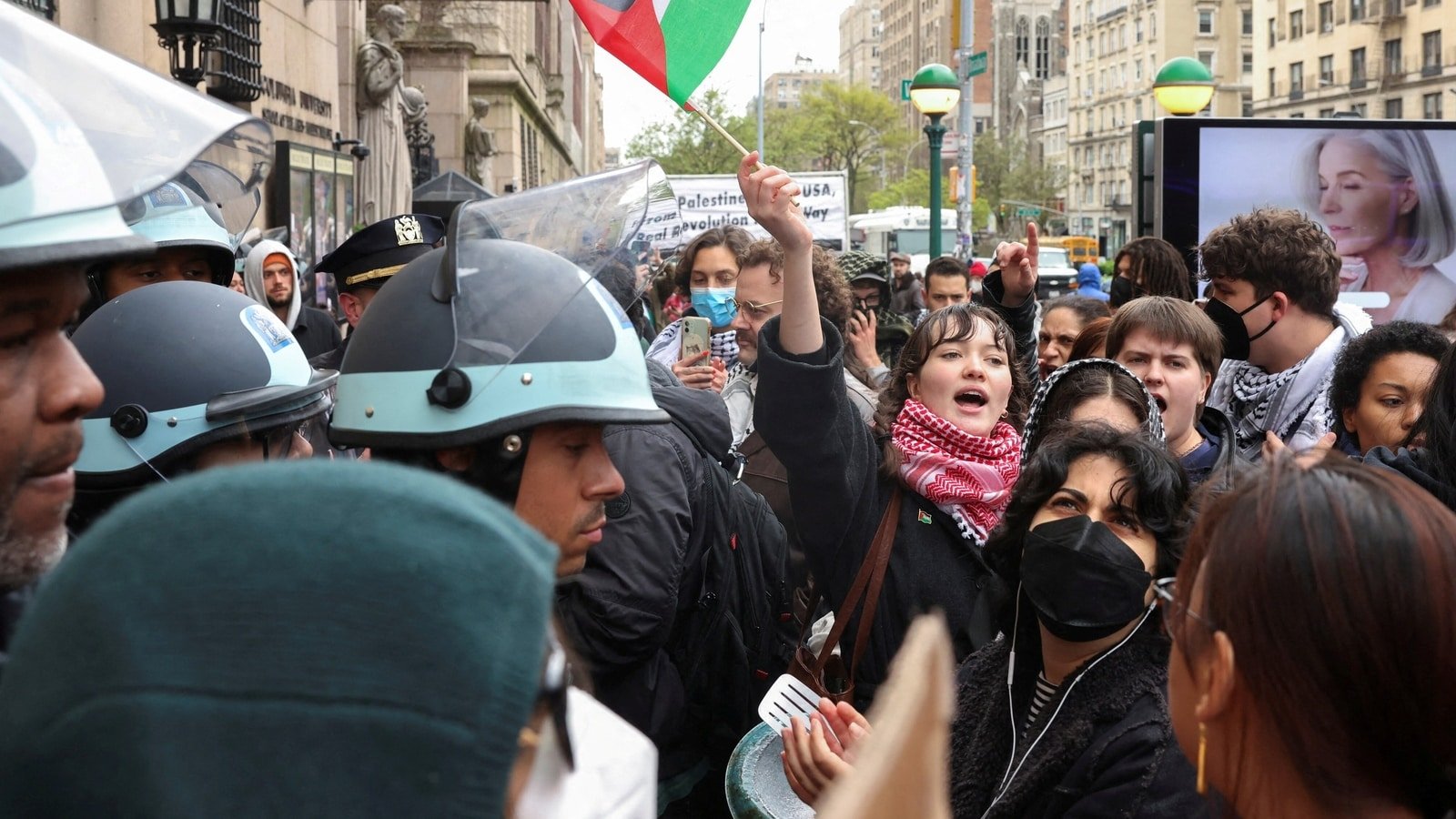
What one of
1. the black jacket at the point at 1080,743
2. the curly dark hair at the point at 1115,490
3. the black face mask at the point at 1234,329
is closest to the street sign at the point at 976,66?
the black face mask at the point at 1234,329

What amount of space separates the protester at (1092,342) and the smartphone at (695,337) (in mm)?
1613

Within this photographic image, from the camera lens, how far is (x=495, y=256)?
2312 millimetres

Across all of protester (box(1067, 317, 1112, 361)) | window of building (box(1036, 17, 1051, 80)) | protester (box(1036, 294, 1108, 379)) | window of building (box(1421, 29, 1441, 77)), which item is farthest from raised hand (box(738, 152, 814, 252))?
window of building (box(1036, 17, 1051, 80))

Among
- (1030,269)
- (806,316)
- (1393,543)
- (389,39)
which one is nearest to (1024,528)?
(806,316)

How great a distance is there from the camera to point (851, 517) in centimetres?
335

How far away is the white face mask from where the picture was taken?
3.45ft

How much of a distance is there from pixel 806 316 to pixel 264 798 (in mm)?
2321

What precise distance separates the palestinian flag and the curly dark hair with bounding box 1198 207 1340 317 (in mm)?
2273

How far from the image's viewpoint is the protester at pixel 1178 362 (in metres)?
4.16

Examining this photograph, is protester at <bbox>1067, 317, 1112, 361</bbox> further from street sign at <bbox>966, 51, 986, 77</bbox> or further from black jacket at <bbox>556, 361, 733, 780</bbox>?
→ street sign at <bbox>966, 51, 986, 77</bbox>

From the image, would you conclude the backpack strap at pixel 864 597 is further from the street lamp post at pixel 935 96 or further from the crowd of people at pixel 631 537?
the street lamp post at pixel 935 96

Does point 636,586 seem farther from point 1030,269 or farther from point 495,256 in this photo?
point 1030,269

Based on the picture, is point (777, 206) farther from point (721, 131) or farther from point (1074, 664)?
point (1074, 664)

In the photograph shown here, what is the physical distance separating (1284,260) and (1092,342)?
76 centimetres
